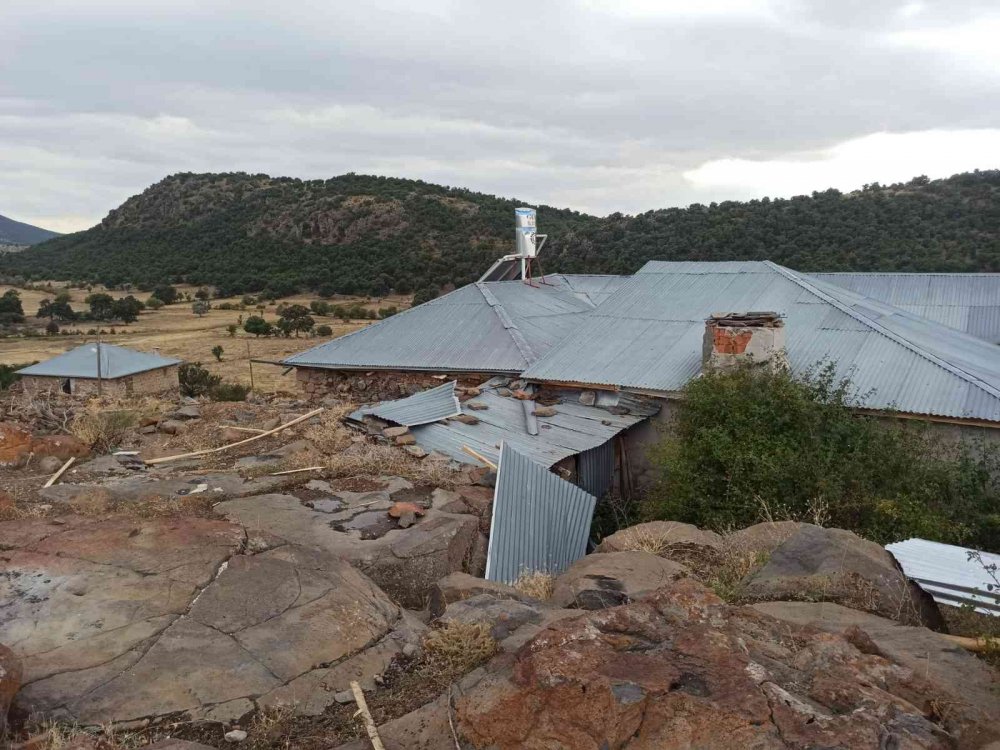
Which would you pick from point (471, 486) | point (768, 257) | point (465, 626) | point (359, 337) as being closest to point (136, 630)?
point (465, 626)

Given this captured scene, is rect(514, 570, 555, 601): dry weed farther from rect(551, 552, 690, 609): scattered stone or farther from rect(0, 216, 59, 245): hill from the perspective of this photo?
rect(0, 216, 59, 245): hill

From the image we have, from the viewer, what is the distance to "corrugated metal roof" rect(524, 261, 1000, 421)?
32.8 ft

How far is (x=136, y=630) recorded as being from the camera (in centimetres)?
397

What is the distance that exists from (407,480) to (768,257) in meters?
26.4

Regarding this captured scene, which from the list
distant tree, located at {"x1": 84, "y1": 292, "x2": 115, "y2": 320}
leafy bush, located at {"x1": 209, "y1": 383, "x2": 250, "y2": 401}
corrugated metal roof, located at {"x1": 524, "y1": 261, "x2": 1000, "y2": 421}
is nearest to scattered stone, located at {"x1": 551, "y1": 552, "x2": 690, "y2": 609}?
corrugated metal roof, located at {"x1": 524, "y1": 261, "x2": 1000, "y2": 421}

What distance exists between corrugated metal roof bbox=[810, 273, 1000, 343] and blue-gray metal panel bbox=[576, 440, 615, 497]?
8.49 metres

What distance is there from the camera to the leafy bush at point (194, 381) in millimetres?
23500

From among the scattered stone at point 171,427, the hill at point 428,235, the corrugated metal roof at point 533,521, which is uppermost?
the hill at point 428,235

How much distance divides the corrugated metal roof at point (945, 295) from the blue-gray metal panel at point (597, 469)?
8.49m

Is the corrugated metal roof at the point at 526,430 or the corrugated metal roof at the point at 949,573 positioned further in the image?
the corrugated metal roof at the point at 526,430

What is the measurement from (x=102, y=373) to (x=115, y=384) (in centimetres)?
52

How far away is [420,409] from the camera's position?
417 inches

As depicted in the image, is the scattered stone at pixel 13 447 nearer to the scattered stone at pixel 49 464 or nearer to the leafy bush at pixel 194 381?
the scattered stone at pixel 49 464

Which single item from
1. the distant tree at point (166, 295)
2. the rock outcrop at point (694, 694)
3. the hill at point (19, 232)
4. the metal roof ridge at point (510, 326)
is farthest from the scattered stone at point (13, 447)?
the hill at point (19, 232)
